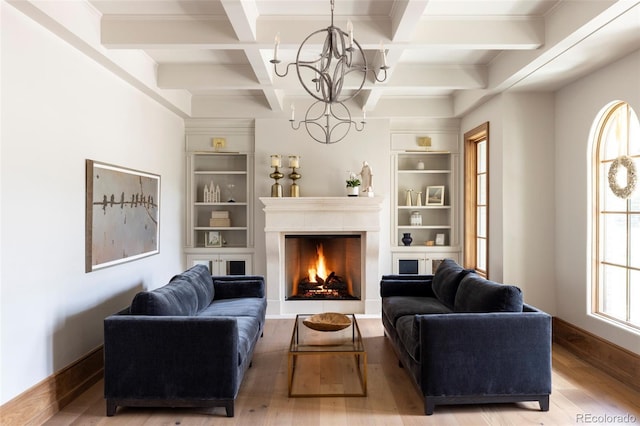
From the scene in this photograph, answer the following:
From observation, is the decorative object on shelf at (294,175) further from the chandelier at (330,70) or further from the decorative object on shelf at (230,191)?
the decorative object on shelf at (230,191)

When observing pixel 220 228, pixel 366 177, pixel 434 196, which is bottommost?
pixel 220 228

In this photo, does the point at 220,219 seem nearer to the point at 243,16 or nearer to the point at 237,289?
the point at 237,289

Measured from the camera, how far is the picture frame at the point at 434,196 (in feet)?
19.8

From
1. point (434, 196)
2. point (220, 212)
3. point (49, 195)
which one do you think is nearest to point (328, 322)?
point (49, 195)

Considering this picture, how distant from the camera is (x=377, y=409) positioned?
291 centimetres

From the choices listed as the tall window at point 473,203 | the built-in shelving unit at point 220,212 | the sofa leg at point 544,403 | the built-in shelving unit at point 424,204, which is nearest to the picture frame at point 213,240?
the built-in shelving unit at point 220,212

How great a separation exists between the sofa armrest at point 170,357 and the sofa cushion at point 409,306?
1636mm

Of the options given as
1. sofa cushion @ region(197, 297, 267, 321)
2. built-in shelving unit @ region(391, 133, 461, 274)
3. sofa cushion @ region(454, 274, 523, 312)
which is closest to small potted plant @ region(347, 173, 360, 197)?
built-in shelving unit @ region(391, 133, 461, 274)

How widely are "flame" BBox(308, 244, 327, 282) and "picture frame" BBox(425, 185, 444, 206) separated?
168 centimetres

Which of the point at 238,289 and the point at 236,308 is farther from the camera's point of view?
the point at 238,289

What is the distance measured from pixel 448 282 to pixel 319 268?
2.42 metres

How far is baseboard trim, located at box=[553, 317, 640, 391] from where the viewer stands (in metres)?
3.27

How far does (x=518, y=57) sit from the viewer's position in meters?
3.82

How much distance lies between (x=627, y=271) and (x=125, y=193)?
4485mm
